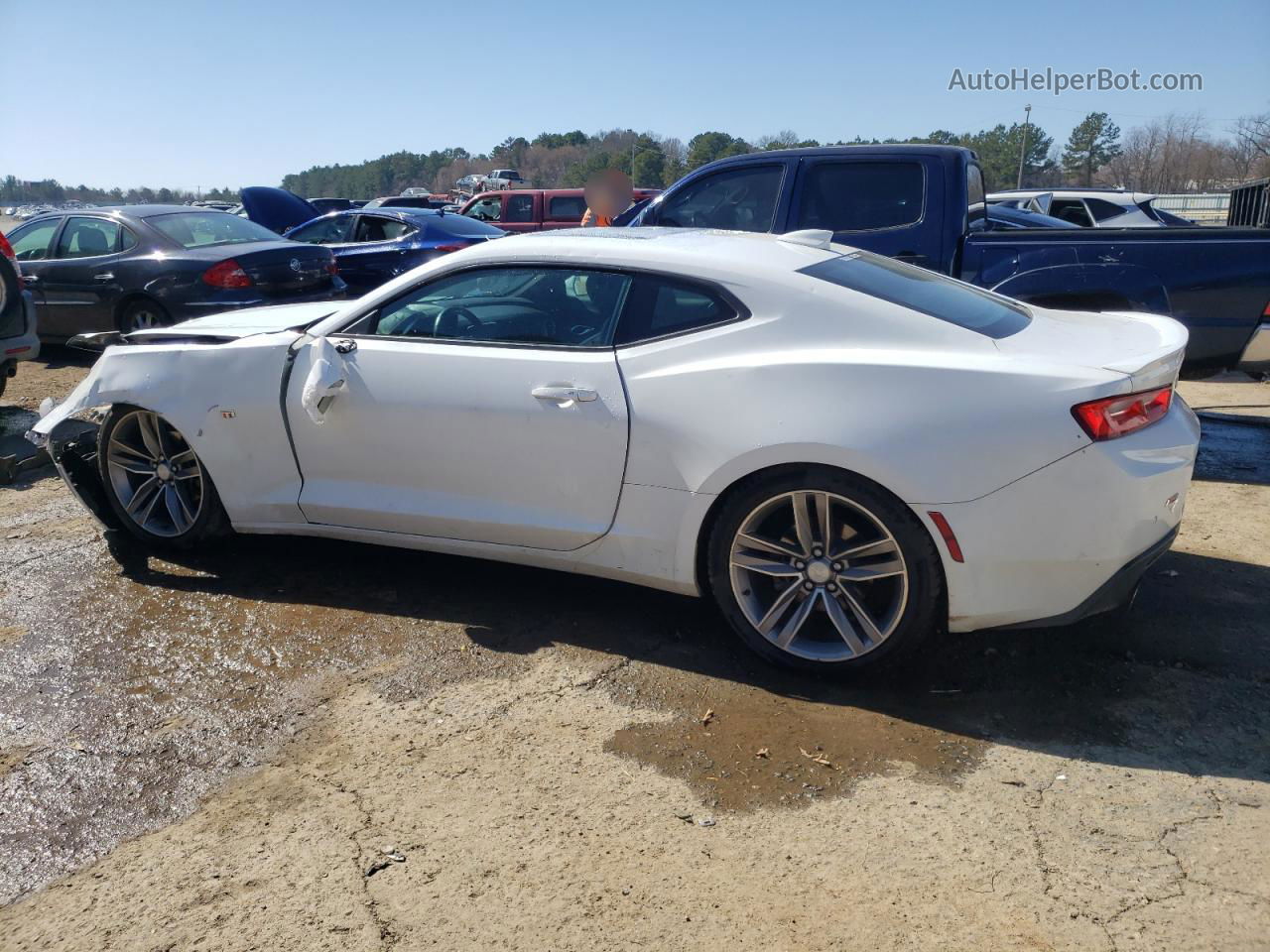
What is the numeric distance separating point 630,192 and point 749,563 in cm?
834

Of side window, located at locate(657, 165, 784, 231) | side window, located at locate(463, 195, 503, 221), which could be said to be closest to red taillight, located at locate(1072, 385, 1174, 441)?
side window, located at locate(657, 165, 784, 231)

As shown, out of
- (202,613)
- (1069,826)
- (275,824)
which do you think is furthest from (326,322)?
(1069,826)

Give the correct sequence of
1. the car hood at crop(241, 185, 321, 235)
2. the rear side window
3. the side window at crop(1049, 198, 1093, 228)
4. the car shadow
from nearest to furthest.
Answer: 1. the car shadow
2. the rear side window
3. the car hood at crop(241, 185, 321, 235)
4. the side window at crop(1049, 198, 1093, 228)

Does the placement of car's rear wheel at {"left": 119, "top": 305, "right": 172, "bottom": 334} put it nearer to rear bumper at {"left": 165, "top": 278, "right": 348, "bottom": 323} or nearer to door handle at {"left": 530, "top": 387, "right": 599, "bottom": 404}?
rear bumper at {"left": 165, "top": 278, "right": 348, "bottom": 323}

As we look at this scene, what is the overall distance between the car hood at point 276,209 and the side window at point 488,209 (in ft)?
14.5

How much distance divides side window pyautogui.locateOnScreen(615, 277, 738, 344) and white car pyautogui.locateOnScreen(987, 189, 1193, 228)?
13.0 metres

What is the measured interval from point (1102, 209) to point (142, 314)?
44.3ft

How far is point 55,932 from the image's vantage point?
249cm

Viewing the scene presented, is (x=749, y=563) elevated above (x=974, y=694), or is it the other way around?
(x=749, y=563)

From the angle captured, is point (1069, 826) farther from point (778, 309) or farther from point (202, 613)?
point (202, 613)

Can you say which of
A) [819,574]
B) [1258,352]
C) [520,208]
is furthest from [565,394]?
[520,208]

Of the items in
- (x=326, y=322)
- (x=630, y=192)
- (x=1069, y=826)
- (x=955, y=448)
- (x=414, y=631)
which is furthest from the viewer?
(x=630, y=192)

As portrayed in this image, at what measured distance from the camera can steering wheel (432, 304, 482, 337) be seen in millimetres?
4125

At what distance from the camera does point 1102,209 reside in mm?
15844
